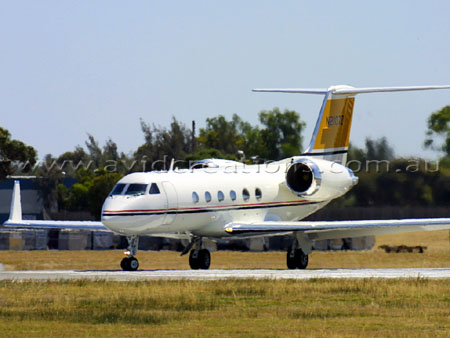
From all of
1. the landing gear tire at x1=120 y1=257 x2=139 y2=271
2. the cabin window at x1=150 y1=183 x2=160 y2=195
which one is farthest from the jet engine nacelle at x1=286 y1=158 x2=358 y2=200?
the landing gear tire at x1=120 y1=257 x2=139 y2=271

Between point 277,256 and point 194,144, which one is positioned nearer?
point 277,256

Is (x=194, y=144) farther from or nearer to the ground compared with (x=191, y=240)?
farther from the ground

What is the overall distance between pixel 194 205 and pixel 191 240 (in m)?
2.02

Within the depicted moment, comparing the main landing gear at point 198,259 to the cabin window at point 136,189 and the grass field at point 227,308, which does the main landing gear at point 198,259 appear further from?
the grass field at point 227,308

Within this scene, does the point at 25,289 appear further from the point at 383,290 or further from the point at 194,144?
the point at 194,144

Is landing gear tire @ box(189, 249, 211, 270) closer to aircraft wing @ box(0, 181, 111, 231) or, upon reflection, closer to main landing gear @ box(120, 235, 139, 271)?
main landing gear @ box(120, 235, 139, 271)

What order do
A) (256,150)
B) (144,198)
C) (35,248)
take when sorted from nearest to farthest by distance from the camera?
(144,198)
(35,248)
(256,150)

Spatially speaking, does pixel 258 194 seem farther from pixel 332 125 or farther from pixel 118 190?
pixel 118 190

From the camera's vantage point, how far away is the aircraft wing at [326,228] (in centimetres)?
2981

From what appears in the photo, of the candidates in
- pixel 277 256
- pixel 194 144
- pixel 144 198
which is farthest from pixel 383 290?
pixel 194 144

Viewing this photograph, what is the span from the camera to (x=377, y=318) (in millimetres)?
16484

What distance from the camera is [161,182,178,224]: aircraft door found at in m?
29.1

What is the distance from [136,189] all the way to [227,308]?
444 inches

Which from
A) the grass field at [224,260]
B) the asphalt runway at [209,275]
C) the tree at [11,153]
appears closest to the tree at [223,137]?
the tree at [11,153]
